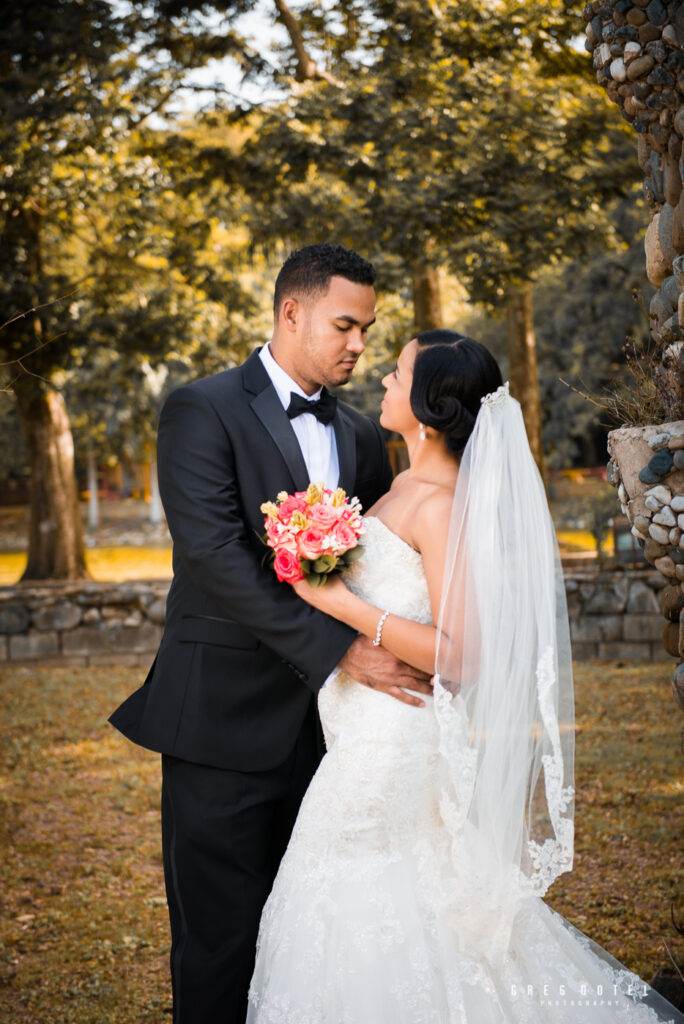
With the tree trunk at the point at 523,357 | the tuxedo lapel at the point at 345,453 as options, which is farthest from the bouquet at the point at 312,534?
the tree trunk at the point at 523,357

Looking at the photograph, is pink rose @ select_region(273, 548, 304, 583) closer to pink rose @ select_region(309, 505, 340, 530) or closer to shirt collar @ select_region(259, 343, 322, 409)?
pink rose @ select_region(309, 505, 340, 530)

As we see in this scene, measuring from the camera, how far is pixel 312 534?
2551mm

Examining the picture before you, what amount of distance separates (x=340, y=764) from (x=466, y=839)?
1.34 ft

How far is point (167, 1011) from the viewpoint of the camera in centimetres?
374

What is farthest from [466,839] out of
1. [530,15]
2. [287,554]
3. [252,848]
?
[530,15]

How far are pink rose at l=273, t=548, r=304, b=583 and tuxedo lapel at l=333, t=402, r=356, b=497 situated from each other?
62 centimetres

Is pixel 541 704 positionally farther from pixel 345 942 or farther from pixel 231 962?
pixel 231 962

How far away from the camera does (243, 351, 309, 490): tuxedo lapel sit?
9.71 feet

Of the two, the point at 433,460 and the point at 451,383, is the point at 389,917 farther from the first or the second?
the point at 451,383

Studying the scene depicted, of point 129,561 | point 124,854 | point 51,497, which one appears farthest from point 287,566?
point 129,561

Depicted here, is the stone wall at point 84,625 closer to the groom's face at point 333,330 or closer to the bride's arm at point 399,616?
the groom's face at point 333,330

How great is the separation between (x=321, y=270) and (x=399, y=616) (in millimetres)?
1147

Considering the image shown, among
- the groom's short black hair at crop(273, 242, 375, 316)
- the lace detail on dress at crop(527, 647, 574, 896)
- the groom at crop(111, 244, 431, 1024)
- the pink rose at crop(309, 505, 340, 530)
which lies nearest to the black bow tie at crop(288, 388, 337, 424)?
the groom at crop(111, 244, 431, 1024)

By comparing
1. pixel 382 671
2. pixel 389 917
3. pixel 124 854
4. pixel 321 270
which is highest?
pixel 321 270
